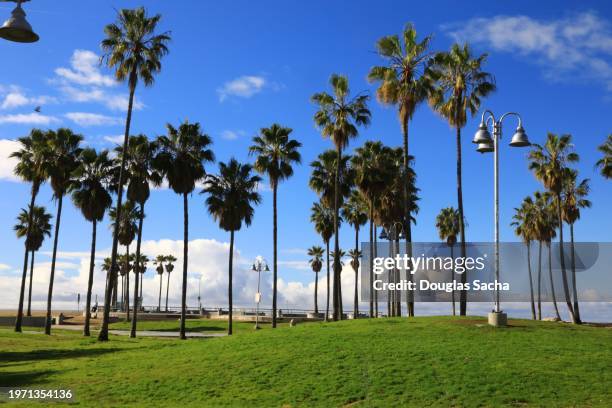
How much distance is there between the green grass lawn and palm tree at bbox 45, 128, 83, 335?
853 inches

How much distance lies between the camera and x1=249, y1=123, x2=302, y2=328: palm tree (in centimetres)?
5119

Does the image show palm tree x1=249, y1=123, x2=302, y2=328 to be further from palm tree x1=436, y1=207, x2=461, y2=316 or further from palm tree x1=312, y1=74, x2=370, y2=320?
palm tree x1=436, y1=207, x2=461, y2=316

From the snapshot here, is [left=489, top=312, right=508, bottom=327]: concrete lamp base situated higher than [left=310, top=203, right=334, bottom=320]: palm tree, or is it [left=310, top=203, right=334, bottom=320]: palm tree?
[left=310, top=203, right=334, bottom=320]: palm tree

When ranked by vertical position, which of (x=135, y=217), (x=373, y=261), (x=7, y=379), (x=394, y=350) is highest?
(x=135, y=217)

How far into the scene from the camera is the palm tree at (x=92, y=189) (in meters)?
47.1

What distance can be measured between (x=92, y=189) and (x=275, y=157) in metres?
15.2

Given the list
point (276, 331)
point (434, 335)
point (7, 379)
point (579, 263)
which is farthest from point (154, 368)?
point (579, 263)

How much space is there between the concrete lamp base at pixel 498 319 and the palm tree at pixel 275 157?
26107mm

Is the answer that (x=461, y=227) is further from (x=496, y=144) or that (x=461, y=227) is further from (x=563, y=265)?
(x=563, y=265)

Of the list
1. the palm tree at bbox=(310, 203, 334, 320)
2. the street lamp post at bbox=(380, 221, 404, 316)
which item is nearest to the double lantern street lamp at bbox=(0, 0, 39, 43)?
the street lamp post at bbox=(380, 221, 404, 316)

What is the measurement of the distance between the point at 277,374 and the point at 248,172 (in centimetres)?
3354

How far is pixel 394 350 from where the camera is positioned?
22.8 meters

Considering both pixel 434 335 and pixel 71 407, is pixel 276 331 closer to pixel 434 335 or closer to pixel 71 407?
pixel 434 335

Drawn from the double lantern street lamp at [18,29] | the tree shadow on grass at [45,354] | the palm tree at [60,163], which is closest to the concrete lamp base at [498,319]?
the tree shadow on grass at [45,354]
